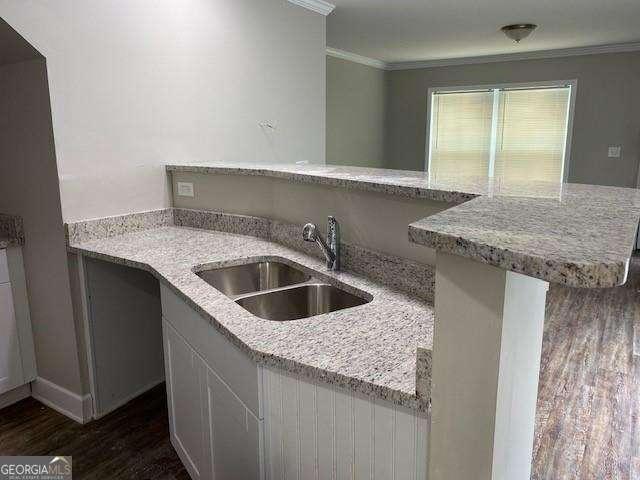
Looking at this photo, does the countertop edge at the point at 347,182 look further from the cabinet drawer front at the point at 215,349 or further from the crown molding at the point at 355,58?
the crown molding at the point at 355,58

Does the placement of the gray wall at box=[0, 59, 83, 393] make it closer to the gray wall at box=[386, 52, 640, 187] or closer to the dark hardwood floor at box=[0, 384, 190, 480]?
the dark hardwood floor at box=[0, 384, 190, 480]

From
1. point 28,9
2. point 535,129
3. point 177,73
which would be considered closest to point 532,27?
point 535,129

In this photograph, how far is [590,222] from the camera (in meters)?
0.91

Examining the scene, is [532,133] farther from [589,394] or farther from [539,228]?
[539,228]

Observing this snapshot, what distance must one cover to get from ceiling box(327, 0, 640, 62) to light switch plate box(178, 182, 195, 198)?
6.20 ft

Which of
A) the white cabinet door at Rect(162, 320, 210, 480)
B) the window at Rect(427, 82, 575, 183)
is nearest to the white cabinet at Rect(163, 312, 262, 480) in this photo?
the white cabinet door at Rect(162, 320, 210, 480)

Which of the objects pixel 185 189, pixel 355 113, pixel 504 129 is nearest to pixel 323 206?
pixel 185 189

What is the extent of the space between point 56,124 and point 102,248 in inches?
22.0

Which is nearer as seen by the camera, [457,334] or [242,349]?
[457,334]

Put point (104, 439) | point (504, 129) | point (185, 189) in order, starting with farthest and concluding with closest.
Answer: point (504, 129), point (185, 189), point (104, 439)

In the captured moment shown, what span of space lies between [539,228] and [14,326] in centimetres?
256

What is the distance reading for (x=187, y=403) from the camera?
184 centimetres

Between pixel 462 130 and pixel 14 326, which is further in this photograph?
pixel 462 130

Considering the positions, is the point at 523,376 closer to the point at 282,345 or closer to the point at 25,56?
the point at 282,345
